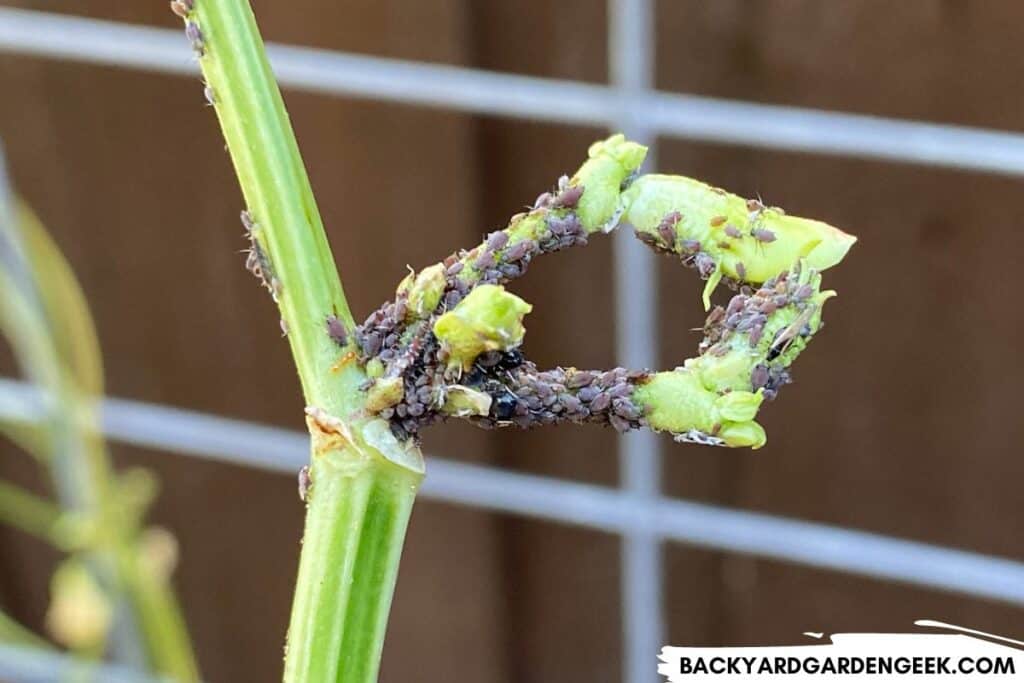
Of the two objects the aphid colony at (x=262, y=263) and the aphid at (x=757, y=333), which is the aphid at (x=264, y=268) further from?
the aphid at (x=757, y=333)

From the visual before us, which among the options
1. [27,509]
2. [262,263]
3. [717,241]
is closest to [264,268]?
[262,263]

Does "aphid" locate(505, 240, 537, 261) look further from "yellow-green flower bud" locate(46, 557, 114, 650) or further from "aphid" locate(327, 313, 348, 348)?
"yellow-green flower bud" locate(46, 557, 114, 650)

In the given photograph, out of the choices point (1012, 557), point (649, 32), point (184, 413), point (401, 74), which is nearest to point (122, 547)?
point (184, 413)

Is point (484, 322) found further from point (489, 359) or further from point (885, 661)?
point (885, 661)

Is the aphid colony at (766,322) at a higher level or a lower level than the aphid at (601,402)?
higher

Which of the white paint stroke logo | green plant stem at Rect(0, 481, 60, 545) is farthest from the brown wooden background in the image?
the white paint stroke logo

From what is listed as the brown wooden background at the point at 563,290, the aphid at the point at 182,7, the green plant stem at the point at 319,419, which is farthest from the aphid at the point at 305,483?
the brown wooden background at the point at 563,290
